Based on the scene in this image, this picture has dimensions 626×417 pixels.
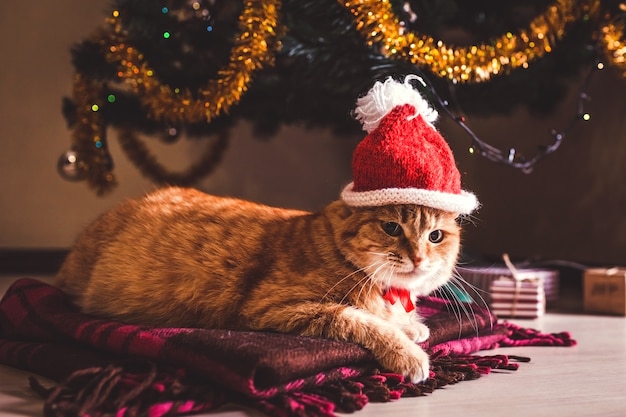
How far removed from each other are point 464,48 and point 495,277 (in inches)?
26.0

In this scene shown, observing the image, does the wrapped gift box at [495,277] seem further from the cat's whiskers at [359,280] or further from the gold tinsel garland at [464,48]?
the cat's whiskers at [359,280]

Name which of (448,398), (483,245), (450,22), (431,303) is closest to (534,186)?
(483,245)

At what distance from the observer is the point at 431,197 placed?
1263 mm

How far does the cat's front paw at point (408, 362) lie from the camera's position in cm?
119

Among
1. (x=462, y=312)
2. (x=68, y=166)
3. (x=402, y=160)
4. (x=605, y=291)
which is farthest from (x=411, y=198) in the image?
(x=68, y=166)

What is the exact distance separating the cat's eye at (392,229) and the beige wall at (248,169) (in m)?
1.49

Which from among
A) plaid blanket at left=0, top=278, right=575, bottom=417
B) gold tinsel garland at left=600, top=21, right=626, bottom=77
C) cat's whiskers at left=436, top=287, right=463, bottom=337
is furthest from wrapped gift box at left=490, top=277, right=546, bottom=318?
gold tinsel garland at left=600, top=21, right=626, bottom=77

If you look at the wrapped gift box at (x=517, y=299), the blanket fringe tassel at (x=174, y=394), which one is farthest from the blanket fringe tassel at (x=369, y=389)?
the wrapped gift box at (x=517, y=299)

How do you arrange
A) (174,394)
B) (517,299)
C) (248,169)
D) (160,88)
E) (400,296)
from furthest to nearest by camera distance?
(248,169)
(160,88)
(517,299)
(400,296)
(174,394)

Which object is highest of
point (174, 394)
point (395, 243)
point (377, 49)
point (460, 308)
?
point (377, 49)

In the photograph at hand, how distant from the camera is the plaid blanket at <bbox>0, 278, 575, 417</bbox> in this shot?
41.0 inches

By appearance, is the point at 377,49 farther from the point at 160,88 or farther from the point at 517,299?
the point at 517,299

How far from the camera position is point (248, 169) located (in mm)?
3357

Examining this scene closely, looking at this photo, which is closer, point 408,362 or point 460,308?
point 408,362
